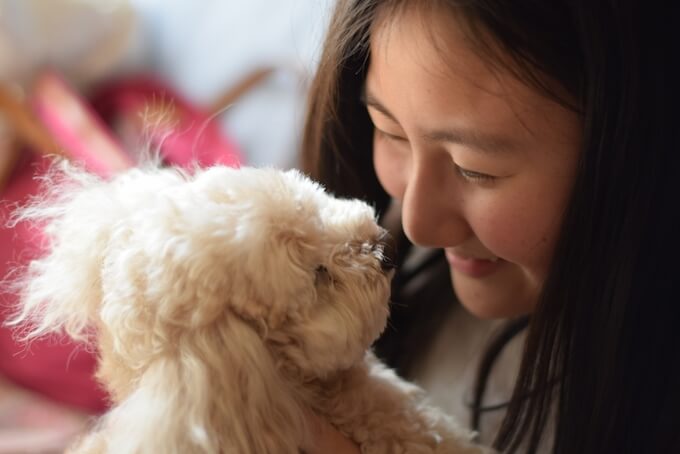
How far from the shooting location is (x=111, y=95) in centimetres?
167

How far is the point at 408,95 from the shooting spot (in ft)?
2.28

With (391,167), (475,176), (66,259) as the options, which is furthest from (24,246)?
(475,176)

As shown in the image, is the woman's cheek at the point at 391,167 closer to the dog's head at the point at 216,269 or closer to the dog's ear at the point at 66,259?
the dog's head at the point at 216,269

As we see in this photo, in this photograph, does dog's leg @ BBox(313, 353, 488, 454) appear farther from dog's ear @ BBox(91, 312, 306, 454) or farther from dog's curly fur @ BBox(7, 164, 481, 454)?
dog's ear @ BBox(91, 312, 306, 454)

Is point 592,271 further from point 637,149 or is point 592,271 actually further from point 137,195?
point 137,195

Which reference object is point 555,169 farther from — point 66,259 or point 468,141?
point 66,259

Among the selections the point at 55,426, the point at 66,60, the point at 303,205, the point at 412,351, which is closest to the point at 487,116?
the point at 303,205

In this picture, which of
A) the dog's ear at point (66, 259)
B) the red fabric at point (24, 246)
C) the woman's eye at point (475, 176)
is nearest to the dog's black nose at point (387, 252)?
the woman's eye at point (475, 176)

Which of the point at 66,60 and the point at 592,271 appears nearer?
the point at 592,271

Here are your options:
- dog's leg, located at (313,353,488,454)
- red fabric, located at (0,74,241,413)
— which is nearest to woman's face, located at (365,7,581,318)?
dog's leg, located at (313,353,488,454)

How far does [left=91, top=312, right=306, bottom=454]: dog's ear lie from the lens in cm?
59

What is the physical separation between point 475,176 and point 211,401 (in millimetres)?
329

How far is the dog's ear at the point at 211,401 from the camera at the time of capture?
1.95ft

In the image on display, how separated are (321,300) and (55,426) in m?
0.87
